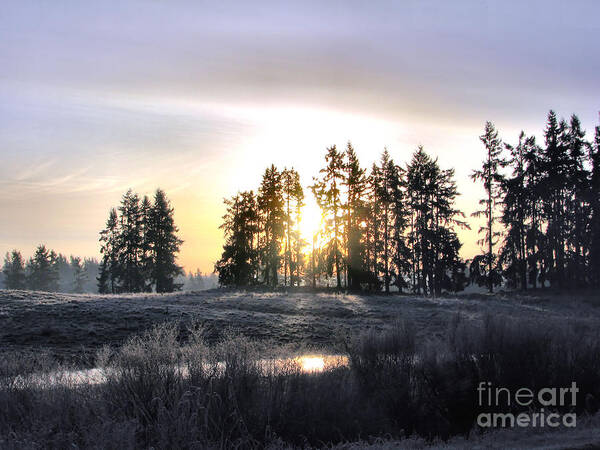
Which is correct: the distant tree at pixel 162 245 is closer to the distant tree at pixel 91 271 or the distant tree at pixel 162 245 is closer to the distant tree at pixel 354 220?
the distant tree at pixel 354 220

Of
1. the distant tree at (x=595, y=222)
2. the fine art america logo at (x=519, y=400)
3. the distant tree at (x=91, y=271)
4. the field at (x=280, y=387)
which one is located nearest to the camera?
the field at (x=280, y=387)

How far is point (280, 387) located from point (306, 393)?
82 cm

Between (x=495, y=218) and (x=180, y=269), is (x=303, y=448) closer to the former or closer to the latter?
(x=495, y=218)

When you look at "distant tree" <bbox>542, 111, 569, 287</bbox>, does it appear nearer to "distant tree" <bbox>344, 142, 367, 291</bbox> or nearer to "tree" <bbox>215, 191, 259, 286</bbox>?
"distant tree" <bbox>344, 142, 367, 291</bbox>

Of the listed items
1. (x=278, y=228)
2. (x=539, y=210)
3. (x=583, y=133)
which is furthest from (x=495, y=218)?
(x=278, y=228)

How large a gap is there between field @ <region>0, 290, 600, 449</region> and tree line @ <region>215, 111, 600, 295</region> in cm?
2759

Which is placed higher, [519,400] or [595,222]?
[595,222]

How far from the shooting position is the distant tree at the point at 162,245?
6141 centimetres

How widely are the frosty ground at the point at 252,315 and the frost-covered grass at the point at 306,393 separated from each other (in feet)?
7.38

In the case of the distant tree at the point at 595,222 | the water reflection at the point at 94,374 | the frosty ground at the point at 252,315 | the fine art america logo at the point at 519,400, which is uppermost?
the distant tree at the point at 595,222

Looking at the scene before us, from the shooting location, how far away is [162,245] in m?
62.8

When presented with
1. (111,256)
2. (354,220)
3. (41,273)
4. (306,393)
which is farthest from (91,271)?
(306,393)

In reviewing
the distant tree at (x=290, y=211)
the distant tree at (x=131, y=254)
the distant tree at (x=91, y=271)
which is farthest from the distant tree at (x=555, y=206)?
the distant tree at (x=91, y=271)

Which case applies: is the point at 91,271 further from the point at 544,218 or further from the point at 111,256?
the point at 544,218
